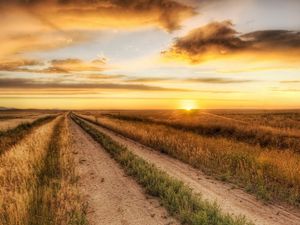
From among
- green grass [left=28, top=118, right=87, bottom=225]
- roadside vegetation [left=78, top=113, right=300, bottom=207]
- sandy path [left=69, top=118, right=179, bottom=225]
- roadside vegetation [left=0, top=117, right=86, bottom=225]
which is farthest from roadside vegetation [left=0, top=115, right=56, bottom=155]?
roadside vegetation [left=78, top=113, right=300, bottom=207]

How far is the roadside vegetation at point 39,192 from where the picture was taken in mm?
7500

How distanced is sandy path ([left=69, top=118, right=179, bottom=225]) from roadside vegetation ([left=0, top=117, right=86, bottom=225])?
45 cm

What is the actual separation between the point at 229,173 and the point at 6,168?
9.47 meters

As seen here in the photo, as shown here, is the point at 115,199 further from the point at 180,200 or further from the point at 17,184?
the point at 17,184

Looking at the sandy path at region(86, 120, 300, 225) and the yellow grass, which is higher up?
the yellow grass

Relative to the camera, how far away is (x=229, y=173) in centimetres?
1295

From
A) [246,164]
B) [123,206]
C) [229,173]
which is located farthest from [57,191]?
[246,164]

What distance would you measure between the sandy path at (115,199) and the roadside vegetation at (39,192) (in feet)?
1.46

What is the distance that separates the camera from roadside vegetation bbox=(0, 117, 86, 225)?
24.6ft

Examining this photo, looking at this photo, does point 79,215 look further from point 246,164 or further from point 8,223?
point 246,164

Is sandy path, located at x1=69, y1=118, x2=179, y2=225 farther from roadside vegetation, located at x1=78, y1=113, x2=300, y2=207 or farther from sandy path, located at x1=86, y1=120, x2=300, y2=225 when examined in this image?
roadside vegetation, located at x1=78, y1=113, x2=300, y2=207

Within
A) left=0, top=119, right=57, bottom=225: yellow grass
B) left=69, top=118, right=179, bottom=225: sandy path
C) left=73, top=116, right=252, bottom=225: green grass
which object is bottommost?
left=69, top=118, right=179, bottom=225: sandy path

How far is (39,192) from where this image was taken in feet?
30.9

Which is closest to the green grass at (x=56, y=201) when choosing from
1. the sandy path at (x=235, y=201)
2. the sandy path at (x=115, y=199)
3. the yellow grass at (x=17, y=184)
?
the yellow grass at (x=17, y=184)
